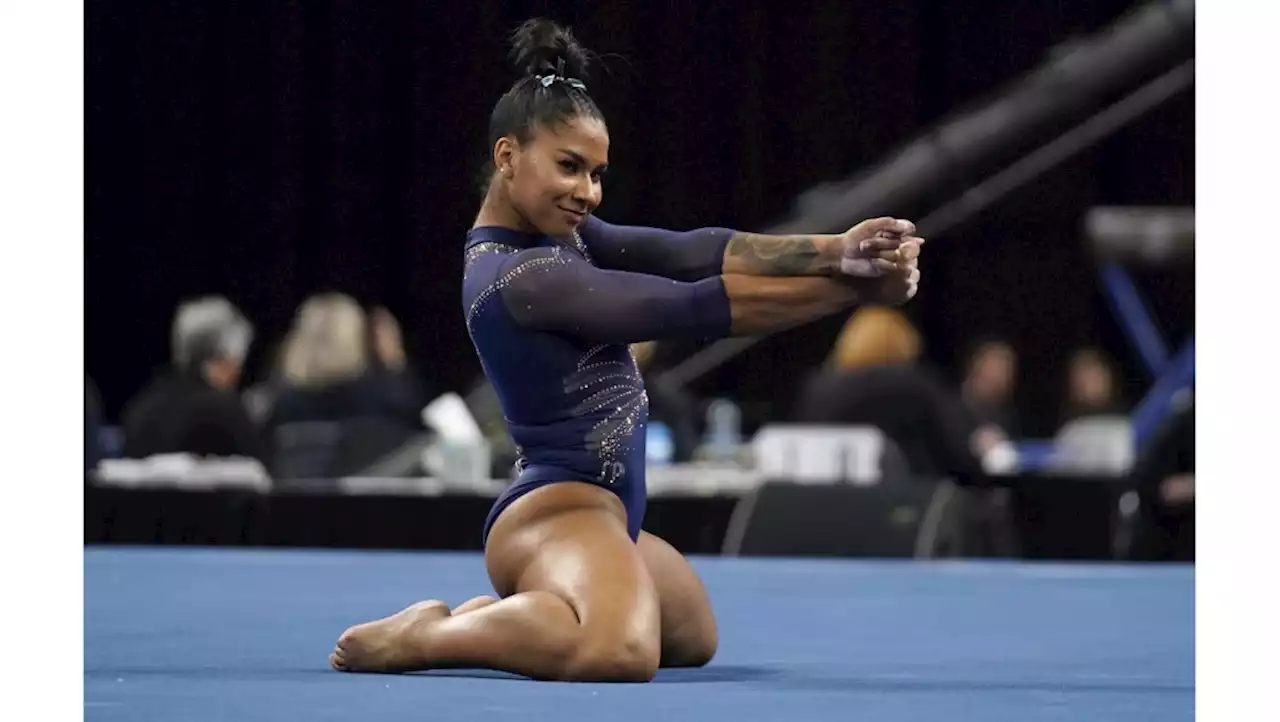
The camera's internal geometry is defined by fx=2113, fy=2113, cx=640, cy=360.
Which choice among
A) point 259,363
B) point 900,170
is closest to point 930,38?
point 900,170

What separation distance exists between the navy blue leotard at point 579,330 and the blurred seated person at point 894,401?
3928mm

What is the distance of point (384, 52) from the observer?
11.1 m

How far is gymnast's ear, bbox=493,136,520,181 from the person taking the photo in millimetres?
3758

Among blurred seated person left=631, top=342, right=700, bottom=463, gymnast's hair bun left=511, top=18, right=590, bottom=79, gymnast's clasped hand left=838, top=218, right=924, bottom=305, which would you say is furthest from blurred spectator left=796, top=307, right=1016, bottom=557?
gymnast's clasped hand left=838, top=218, right=924, bottom=305

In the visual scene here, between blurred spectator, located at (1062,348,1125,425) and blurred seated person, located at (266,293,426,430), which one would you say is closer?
blurred seated person, located at (266,293,426,430)

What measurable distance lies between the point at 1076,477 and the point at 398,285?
188 inches

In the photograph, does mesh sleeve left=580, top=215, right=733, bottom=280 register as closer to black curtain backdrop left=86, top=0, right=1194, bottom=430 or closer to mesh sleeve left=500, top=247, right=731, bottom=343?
mesh sleeve left=500, top=247, right=731, bottom=343

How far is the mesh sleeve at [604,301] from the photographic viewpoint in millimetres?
3453

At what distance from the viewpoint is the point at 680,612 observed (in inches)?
154

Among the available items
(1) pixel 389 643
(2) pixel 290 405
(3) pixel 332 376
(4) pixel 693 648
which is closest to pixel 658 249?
(4) pixel 693 648

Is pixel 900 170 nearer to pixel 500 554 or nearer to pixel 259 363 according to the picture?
pixel 259 363

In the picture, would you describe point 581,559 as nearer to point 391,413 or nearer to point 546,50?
point 546,50

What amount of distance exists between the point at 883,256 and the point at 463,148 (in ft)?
26.0

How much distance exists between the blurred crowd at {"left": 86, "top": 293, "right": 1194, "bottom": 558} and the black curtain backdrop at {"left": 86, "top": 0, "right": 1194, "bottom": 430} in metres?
1.83
